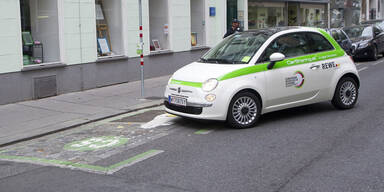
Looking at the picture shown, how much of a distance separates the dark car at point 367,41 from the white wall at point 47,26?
1317 cm

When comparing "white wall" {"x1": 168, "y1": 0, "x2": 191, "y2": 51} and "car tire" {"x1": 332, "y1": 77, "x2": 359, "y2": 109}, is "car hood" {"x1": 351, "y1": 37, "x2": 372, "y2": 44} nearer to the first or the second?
"white wall" {"x1": 168, "y1": 0, "x2": 191, "y2": 51}

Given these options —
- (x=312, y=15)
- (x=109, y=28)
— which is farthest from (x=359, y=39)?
(x=109, y=28)

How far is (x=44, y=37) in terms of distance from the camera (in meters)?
13.5

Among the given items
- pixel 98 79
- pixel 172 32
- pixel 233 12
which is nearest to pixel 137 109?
pixel 98 79

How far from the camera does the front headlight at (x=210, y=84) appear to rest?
26.6ft

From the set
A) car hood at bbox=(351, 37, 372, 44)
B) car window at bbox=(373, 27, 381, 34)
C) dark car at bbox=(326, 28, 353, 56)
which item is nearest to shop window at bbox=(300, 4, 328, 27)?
car window at bbox=(373, 27, 381, 34)

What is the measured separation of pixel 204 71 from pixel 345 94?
3055 millimetres

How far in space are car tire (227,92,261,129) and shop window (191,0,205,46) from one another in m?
11.4

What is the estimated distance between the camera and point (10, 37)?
1198 centimetres

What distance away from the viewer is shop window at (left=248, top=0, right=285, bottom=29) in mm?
23969

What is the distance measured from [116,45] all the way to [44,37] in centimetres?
269

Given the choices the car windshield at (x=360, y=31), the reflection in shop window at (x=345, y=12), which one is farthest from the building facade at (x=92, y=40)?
the reflection in shop window at (x=345, y=12)

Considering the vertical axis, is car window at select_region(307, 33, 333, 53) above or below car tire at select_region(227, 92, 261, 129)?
above

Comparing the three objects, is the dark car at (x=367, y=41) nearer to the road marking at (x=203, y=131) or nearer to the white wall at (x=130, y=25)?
the white wall at (x=130, y=25)
